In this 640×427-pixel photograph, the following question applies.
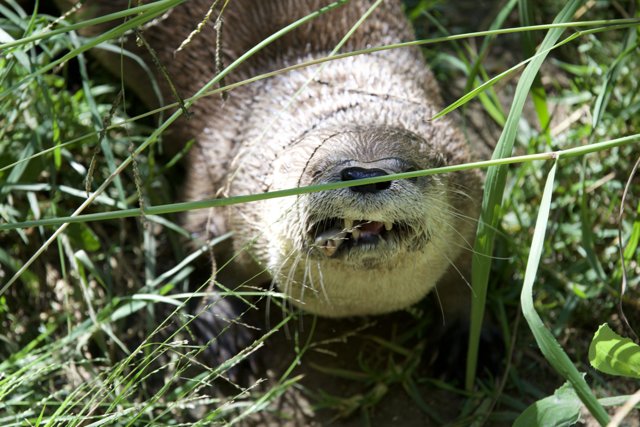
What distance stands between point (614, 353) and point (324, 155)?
0.83 meters

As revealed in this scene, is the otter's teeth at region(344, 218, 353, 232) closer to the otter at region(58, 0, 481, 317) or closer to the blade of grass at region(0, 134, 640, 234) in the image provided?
the otter at region(58, 0, 481, 317)

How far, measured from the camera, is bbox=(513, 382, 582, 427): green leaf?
1.89m

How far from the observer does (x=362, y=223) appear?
203 centimetres

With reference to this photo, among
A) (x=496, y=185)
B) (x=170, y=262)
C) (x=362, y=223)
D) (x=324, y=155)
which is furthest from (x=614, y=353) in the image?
(x=170, y=262)

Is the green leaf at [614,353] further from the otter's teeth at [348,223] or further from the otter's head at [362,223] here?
the otter's teeth at [348,223]

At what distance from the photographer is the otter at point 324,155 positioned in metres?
2.04

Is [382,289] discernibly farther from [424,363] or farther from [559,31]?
[559,31]

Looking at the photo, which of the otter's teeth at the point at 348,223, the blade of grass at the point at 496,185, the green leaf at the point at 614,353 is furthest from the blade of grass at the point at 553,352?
the otter's teeth at the point at 348,223

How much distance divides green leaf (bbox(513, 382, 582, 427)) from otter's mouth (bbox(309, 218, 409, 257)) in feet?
1.70

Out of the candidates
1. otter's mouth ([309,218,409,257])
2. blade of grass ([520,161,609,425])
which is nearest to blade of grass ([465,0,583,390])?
otter's mouth ([309,218,409,257])

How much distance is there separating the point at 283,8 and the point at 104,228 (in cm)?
104

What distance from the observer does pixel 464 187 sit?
7.97ft

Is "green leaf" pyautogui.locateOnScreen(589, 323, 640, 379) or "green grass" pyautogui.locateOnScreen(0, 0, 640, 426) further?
"green grass" pyautogui.locateOnScreen(0, 0, 640, 426)

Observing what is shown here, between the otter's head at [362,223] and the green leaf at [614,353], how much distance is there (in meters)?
0.50
